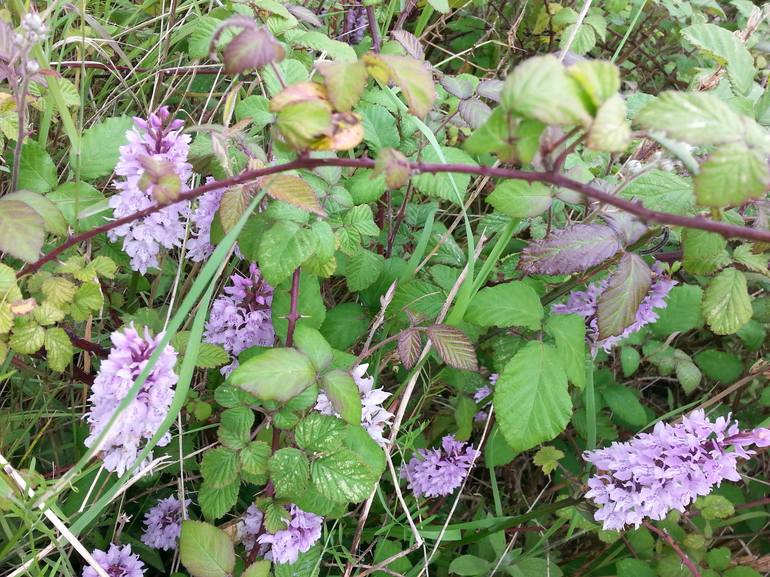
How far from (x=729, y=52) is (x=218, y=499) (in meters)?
1.36

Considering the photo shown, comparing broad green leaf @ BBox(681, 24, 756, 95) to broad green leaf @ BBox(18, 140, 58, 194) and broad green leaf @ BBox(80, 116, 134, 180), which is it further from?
broad green leaf @ BBox(18, 140, 58, 194)

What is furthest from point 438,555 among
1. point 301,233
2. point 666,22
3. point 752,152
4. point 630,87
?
point 666,22

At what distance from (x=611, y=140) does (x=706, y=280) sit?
4.48 feet

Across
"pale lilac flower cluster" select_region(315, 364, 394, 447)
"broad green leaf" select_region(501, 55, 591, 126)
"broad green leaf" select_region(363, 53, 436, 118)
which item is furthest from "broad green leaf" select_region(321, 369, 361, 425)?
"broad green leaf" select_region(501, 55, 591, 126)

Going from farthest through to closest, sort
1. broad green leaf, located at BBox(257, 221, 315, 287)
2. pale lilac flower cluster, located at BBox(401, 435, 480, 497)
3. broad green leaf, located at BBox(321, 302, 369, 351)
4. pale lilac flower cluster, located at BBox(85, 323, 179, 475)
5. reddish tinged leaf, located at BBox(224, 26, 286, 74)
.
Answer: pale lilac flower cluster, located at BBox(401, 435, 480, 497), broad green leaf, located at BBox(321, 302, 369, 351), broad green leaf, located at BBox(257, 221, 315, 287), pale lilac flower cluster, located at BBox(85, 323, 179, 475), reddish tinged leaf, located at BBox(224, 26, 286, 74)

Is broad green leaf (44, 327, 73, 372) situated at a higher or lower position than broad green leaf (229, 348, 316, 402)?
lower

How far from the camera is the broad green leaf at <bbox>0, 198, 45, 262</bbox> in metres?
1.10

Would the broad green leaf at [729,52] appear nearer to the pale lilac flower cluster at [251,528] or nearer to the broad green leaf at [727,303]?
the broad green leaf at [727,303]

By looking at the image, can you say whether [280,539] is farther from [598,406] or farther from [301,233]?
[598,406]

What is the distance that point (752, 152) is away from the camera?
798 millimetres

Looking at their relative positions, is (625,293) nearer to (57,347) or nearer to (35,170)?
(57,347)

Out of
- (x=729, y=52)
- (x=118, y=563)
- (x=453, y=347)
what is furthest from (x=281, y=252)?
(x=729, y=52)

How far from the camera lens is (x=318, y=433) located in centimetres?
126

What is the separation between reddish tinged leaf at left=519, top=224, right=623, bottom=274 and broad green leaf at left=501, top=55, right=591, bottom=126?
50cm
